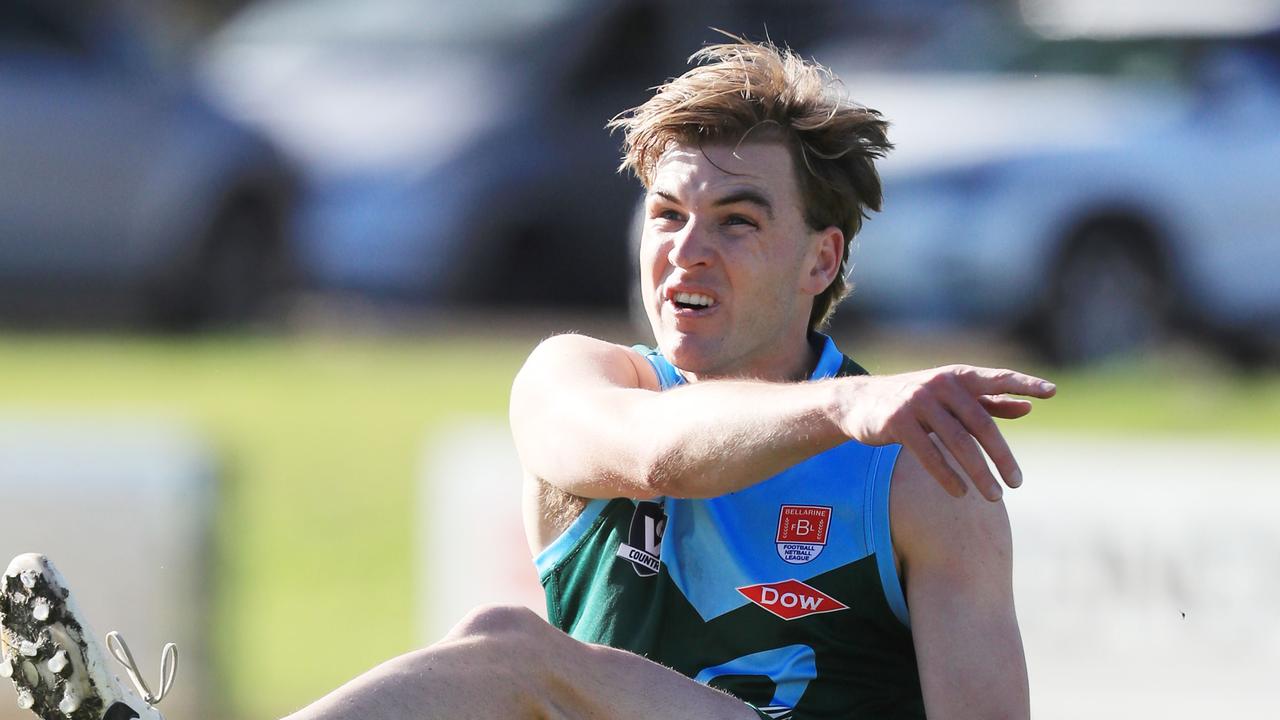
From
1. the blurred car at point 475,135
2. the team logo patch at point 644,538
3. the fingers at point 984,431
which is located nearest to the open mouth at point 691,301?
the team logo patch at point 644,538

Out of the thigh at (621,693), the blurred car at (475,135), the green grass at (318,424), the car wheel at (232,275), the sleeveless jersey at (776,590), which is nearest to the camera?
the thigh at (621,693)

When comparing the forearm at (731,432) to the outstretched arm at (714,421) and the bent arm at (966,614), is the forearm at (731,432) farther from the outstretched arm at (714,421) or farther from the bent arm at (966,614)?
the bent arm at (966,614)

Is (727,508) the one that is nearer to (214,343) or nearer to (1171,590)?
(1171,590)

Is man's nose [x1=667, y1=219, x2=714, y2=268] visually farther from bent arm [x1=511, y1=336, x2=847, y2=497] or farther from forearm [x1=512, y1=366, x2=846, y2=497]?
forearm [x1=512, y1=366, x2=846, y2=497]

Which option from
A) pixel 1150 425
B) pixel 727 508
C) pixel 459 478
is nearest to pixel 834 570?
pixel 727 508

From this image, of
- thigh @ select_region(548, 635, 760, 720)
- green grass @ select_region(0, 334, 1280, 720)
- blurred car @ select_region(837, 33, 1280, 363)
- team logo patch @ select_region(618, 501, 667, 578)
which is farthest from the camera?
blurred car @ select_region(837, 33, 1280, 363)

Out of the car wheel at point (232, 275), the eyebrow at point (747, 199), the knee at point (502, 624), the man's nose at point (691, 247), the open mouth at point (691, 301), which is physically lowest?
the knee at point (502, 624)

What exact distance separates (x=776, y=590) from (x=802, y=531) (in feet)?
0.36

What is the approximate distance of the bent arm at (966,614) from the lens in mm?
3744

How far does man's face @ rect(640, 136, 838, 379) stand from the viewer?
4.16 meters

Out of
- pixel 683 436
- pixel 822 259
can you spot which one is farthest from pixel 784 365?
pixel 683 436

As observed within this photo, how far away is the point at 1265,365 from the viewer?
1318 cm

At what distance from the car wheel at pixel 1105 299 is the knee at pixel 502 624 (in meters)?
8.71

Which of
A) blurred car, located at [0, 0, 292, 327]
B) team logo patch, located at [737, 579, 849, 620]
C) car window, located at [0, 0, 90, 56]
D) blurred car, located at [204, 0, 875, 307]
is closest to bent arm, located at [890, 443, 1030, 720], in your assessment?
team logo patch, located at [737, 579, 849, 620]
